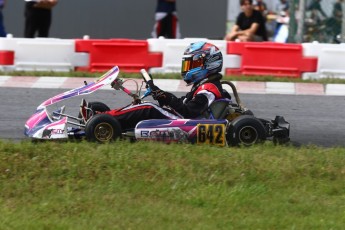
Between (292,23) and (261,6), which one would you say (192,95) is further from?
(261,6)

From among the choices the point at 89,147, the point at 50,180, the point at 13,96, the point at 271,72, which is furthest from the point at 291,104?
the point at 50,180

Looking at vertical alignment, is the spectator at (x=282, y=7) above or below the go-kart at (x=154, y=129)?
above

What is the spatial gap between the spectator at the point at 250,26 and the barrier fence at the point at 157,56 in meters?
0.76

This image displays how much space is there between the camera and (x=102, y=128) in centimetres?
741

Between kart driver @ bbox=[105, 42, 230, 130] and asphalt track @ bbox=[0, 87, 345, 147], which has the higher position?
kart driver @ bbox=[105, 42, 230, 130]

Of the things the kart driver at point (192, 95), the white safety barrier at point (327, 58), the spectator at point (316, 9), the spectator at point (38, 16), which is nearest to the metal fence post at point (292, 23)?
the spectator at point (316, 9)

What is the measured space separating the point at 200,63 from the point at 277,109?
2.40 m

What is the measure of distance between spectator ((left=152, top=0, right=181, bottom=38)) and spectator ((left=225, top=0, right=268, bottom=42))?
4.48 ft

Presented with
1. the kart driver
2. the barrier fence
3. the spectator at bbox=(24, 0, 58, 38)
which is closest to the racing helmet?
the kart driver

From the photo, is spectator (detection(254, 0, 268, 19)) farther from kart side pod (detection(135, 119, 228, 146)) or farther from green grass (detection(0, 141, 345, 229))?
green grass (detection(0, 141, 345, 229))

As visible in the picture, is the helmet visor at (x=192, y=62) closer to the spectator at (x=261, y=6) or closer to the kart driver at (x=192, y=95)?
the kart driver at (x=192, y=95)

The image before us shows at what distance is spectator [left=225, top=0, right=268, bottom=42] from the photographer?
13.3 metres

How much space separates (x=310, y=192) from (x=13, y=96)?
4998 mm

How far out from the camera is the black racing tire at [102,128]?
7.39 m
